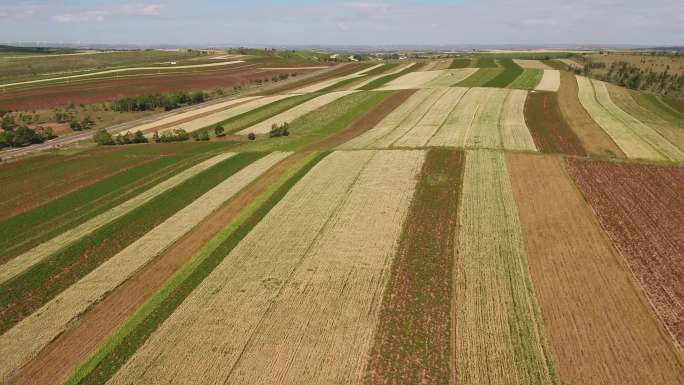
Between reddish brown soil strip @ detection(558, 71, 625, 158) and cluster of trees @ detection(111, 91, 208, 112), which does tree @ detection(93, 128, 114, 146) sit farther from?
reddish brown soil strip @ detection(558, 71, 625, 158)

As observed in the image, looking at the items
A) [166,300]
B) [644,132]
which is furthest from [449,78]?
[166,300]

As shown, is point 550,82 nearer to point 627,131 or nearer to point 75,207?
point 627,131

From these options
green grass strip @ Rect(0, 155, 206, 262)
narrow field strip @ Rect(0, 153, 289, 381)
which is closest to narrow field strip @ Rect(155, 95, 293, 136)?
green grass strip @ Rect(0, 155, 206, 262)

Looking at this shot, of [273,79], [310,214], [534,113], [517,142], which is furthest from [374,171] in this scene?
[273,79]

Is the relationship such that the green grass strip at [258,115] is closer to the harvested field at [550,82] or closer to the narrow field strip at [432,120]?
the narrow field strip at [432,120]

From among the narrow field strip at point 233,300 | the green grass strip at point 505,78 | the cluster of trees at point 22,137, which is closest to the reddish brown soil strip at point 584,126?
the green grass strip at point 505,78

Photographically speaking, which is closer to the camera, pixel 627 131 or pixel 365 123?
pixel 627 131
